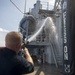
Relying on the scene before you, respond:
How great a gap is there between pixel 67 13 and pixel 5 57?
15.6 feet

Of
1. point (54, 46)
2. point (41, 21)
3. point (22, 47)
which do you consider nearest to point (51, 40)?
point (54, 46)

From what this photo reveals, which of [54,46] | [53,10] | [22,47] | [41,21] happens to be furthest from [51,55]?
[22,47]

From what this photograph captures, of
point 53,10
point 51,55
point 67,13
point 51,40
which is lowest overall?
point 51,55

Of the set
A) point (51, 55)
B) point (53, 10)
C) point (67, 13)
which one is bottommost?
point (51, 55)

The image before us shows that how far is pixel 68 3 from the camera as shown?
6.26 meters

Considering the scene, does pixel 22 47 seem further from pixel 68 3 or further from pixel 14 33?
pixel 68 3

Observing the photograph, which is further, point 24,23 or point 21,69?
point 24,23

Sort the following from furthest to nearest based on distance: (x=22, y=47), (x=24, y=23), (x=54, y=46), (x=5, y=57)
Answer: (x=24, y=23) < (x=54, y=46) < (x=22, y=47) < (x=5, y=57)

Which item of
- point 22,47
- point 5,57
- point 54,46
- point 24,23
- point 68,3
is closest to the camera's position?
point 5,57

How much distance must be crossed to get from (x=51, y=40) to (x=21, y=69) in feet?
46.6

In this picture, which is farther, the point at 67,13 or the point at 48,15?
the point at 48,15

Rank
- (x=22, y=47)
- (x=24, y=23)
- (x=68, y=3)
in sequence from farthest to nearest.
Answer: (x=24, y=23)
(x=68, y=3)
(x=22, y=47)

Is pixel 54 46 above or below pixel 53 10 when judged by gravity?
below

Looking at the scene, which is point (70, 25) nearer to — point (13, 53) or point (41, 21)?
point (13, 53)
